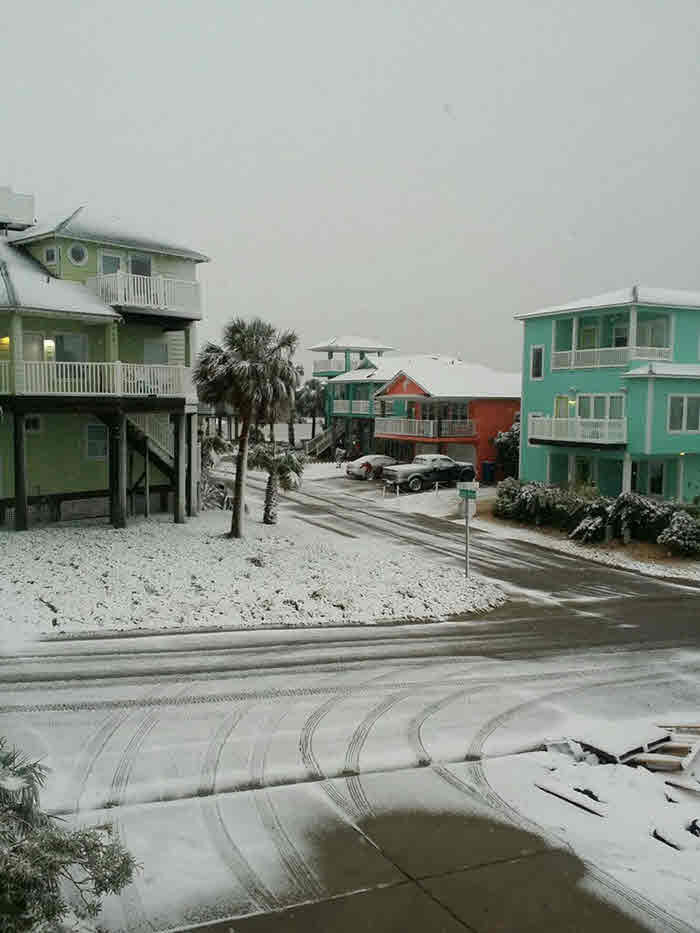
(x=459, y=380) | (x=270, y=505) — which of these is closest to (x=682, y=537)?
(x=270, y=505)

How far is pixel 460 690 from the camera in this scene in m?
14.3

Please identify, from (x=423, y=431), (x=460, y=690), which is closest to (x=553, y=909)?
(x=460, y=690)

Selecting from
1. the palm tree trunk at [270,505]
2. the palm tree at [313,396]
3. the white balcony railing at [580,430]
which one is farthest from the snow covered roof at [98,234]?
the palm tree at [313,396]

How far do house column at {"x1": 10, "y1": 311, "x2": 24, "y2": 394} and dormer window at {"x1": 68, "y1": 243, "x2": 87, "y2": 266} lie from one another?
417 cm

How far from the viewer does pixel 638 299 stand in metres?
33.3

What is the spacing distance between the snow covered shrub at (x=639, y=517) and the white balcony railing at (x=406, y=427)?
17.9m

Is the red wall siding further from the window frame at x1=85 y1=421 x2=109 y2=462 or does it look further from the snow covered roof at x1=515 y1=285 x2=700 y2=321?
the window frame at x1=85 y1=421 x2=109 y2=462

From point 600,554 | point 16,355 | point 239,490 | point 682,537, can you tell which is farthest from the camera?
point 600,554

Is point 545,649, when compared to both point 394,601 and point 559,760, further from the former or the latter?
point 559,760

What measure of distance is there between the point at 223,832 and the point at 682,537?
22142 mm

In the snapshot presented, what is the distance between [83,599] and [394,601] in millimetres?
6955

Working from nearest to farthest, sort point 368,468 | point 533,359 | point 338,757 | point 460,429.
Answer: point 338,757
point 533,359
point 460,429
point 368,468

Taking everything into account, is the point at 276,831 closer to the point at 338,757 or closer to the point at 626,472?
the point at 338,757

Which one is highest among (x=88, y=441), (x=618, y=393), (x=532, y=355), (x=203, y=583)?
(x=532, y=355)
